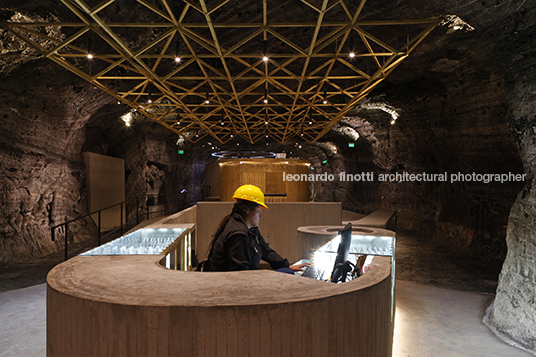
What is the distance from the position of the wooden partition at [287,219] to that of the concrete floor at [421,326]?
11.0 ft

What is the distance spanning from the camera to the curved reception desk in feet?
6.48

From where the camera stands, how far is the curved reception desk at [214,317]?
6.48 feet

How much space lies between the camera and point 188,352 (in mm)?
1976

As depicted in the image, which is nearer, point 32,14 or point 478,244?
point 32,14

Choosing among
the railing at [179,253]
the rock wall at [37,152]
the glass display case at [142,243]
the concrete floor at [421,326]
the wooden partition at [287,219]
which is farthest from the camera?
the wooden partition at [287,219]

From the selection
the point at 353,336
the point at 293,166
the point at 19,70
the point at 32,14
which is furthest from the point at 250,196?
the point at 293,166

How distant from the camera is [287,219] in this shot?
32.6 ft

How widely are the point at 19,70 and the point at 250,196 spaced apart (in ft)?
25.7

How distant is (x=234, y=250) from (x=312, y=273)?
0.78 meters

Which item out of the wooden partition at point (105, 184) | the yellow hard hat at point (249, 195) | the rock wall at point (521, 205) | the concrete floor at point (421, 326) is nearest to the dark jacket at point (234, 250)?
the yellow hard hat at point (249, 195)

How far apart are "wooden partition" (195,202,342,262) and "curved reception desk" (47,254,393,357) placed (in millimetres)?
7379

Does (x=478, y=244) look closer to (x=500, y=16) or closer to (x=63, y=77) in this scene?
(x=500, y=16)

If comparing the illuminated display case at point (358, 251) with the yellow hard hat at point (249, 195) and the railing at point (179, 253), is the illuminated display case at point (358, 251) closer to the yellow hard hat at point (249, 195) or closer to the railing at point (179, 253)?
the yellow hard hat at point (249, 195)

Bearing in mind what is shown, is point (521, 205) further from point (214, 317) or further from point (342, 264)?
point (214, 317)
